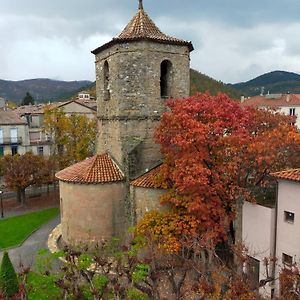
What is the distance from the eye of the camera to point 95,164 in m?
23.4

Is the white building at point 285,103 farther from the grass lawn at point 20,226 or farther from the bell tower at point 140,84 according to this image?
the grass lawn at point 20,226

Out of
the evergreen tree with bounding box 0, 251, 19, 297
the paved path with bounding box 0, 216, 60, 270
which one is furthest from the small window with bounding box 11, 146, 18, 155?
the evergreen tree with bounding box 0, 251, 19, 297

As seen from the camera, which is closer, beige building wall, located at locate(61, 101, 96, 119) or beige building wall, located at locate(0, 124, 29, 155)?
beige building wall, located at locate(0, 124, 29, 155)

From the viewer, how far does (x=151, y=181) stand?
70.1 feet

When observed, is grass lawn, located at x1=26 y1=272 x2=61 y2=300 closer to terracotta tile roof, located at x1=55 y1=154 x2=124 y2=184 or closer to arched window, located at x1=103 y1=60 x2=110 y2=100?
terracotta tile roof, located at x1=55 y1=154 x2=124 y2=184

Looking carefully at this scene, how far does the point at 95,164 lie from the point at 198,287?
40.6 feet

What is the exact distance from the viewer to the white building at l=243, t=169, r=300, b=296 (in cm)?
1569

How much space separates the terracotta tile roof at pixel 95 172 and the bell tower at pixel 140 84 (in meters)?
0.59

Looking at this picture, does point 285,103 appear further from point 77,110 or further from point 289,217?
point 289,217

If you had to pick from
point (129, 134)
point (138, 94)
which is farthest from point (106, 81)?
point (129, 134)

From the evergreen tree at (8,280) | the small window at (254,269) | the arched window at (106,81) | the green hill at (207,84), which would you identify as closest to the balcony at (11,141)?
the arched window at (106,81)

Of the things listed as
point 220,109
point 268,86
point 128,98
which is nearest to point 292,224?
point 220,109

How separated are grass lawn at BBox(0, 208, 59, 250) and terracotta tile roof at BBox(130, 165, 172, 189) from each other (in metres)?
11.2

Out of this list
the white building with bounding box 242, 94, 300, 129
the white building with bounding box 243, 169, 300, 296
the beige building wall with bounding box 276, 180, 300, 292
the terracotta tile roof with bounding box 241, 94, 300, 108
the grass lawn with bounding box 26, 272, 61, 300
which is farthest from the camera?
the terracotta tile roof with bounding box 241, 94, 300, 108
